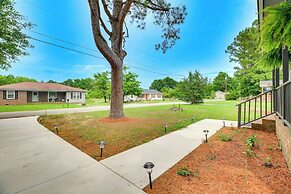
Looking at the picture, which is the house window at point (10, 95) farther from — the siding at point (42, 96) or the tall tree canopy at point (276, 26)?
the tall tree canopy at point (276, 26)

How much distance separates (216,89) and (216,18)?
141 ft

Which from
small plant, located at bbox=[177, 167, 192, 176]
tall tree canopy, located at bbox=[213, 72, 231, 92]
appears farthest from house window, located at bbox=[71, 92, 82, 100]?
tall tree canopy, located at bbox=[213, 72, 231, 92]

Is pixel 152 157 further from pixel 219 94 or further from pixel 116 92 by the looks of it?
pixel 219 94

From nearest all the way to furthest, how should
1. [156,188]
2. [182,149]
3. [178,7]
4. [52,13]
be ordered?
[156,188] < [182,149] < [178,7] < [52,13]

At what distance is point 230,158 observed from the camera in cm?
355

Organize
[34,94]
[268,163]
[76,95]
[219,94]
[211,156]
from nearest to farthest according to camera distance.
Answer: [268,163] → [211,156] → [34,94] → [76,95] → [219,94]

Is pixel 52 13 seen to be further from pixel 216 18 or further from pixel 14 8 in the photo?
pixel 216 18

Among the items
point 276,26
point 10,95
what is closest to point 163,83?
point 10,95

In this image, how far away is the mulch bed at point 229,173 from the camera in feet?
7.83

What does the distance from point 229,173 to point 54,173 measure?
3420mm

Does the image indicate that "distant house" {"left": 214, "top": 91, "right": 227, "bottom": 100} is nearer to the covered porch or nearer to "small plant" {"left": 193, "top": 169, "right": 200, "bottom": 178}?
the covered porch

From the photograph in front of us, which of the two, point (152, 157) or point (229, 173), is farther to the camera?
point (152, 157)

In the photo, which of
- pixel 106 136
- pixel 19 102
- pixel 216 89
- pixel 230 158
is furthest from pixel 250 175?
pixel 216 89

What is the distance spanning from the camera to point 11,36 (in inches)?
466
